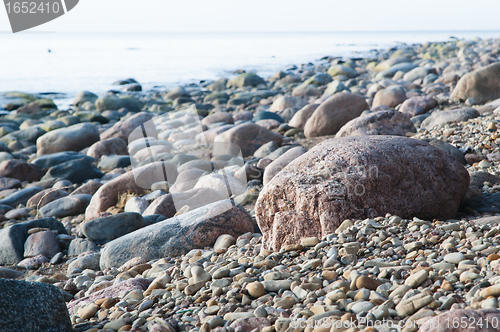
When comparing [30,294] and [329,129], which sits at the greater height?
[30,294]

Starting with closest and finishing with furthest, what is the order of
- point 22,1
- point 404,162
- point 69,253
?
point 404,162
point 69,253
point 22,1

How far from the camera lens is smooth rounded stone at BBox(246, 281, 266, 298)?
250cm

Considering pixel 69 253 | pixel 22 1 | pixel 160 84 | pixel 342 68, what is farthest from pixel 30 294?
pixel 160 84

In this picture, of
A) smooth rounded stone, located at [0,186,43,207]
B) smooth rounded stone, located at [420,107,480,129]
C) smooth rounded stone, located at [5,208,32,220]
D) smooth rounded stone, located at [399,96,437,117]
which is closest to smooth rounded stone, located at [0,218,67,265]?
smooth rounded stone, located at [5,208,32,220]

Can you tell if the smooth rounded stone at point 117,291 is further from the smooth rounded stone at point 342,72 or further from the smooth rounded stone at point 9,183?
the smooth rounded stone at point 342,72

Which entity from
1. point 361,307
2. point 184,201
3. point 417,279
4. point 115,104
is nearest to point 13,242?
point 184,201

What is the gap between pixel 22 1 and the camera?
9055mm

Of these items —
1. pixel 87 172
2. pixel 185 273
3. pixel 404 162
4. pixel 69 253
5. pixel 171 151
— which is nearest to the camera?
pixel 185 273

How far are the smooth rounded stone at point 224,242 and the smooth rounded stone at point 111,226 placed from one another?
138cm

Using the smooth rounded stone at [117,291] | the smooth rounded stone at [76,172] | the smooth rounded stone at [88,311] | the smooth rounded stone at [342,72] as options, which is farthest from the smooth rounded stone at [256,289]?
the smooth rounded stone at [342,72]

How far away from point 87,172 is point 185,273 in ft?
17.7

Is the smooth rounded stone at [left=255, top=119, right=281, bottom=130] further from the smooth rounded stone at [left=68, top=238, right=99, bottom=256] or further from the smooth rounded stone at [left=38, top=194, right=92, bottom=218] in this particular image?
the smooth rounded stone at [left=68, top=238, right=99, bottom=256]

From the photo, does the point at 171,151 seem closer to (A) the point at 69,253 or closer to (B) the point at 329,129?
(A) the point at 69,253

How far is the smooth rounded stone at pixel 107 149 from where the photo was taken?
30.5 ft
